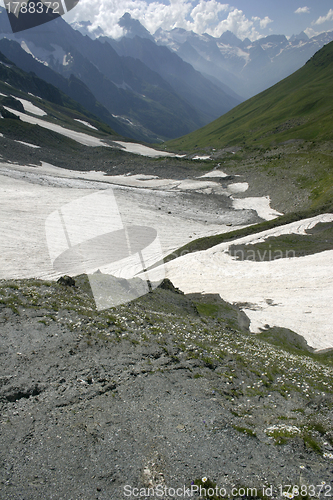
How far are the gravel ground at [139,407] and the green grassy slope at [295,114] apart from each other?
305 ft

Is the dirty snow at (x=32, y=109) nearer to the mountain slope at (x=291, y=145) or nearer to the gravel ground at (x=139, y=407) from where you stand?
the mountain slope at (x=291, y=145)

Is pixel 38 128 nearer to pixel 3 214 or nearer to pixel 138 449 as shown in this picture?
pixel 3 214

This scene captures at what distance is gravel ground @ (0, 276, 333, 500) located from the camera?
7262 millimetres

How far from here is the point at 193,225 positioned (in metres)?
50.0

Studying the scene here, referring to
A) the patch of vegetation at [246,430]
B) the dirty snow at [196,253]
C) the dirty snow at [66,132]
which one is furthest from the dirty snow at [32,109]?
the patch of vegetation at [246,430]

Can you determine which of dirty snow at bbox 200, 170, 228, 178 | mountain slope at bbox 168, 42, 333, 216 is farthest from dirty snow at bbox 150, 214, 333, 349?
dirty snow at bbox 200, 170, 228, 178

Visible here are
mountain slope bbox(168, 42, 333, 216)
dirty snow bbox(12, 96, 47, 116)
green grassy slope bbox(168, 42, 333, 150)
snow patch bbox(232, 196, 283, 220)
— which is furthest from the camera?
dirty snow bbox(12, 96, 47, 116)

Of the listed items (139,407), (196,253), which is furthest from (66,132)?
(139,407)

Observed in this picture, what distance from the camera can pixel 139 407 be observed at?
9.84m

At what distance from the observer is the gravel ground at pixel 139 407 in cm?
726

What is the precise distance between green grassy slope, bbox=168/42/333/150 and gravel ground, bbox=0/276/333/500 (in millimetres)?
92844

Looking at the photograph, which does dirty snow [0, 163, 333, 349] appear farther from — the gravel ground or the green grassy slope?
the green grassy slope

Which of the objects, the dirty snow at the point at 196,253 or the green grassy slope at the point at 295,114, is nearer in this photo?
the dirty snow at the point at 196,253

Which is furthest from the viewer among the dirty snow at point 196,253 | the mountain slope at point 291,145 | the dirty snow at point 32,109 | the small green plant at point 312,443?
the dirty snow at point 32,109
